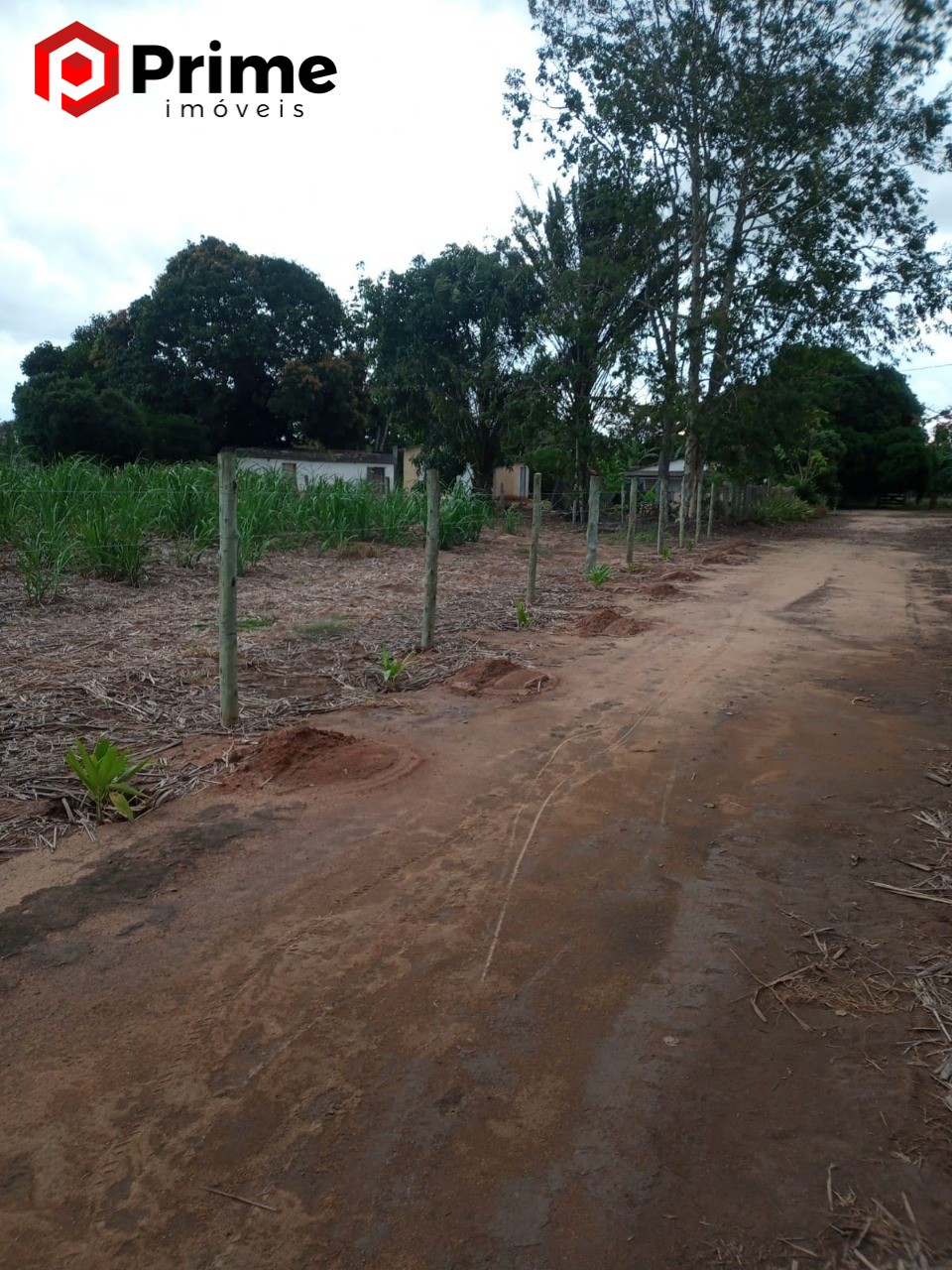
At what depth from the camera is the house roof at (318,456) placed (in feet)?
94.2

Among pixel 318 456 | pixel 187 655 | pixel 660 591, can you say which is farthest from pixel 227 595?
pixel 318 456

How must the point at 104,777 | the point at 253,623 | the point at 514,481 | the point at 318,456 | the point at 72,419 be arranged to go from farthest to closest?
the point at 514,481 → the point at 318,456 → the point at 72,419 → the point at 253,623 → the point at 104,777

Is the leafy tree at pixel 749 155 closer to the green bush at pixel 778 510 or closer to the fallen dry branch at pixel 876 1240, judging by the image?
the green bush at pixel 778 510

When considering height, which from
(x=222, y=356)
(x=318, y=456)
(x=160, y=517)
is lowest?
(x=160, y=517)

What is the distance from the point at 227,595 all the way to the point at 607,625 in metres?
3.97

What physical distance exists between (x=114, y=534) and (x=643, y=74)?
1785 centimetres

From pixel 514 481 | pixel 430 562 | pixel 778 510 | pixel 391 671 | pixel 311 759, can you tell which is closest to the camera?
pixel 311 759

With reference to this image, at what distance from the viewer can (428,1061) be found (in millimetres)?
2096

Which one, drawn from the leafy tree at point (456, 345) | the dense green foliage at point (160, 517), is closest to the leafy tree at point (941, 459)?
the leafy tree at point (456, 345)

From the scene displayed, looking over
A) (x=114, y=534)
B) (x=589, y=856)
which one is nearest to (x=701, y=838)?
(x=589, y=856)

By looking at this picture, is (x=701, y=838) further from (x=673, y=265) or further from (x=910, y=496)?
(x=910, y=496)

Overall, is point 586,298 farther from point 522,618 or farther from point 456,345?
point 522,618

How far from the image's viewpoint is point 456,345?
976 inches

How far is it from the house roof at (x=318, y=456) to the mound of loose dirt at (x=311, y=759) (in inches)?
934
